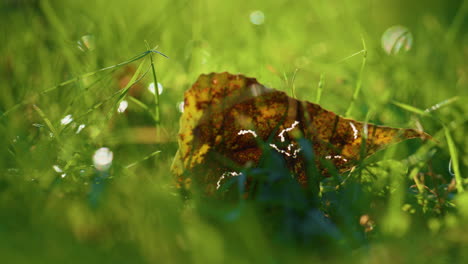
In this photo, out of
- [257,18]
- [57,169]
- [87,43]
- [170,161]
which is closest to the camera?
[57,169]

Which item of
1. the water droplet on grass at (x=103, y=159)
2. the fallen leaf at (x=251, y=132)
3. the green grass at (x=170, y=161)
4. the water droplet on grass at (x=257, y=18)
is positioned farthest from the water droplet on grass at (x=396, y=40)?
the water droplet on grass at (x=103, y=159)

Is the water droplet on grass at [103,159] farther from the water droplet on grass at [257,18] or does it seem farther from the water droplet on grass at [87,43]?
the water droplet on grass at [257,18]

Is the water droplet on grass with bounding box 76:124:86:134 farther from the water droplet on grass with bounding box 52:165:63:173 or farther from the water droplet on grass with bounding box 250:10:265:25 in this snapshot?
the water droplet on grass with bounding box 250:10:265:25

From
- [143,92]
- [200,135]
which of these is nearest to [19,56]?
[143,92]

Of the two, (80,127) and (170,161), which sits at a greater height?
(80,127)

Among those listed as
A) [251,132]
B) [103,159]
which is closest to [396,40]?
[251,132]

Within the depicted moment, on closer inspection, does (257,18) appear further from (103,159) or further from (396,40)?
(103,159)
